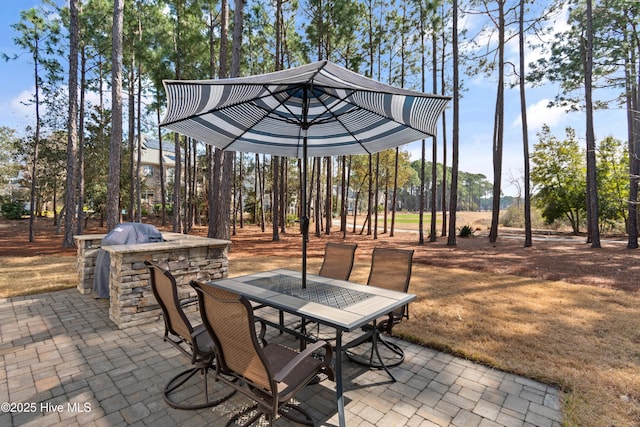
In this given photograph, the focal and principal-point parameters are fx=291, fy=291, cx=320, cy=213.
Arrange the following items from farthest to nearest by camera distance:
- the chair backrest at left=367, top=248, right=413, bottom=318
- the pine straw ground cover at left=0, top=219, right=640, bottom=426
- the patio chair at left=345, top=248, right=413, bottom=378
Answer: the chair backrest at left=367, top=248, right=413, bottom=318
the patio chair at left=345, top=248, right=413, bottom=378
the pine straw ground cover at left=0, top=219, right=640, bottom=426

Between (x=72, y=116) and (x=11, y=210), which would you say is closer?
(x=72, y=116)

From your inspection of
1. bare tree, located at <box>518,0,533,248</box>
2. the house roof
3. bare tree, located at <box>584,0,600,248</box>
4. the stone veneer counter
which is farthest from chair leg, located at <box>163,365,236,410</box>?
the house roof

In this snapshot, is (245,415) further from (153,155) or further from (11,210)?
(153,155)

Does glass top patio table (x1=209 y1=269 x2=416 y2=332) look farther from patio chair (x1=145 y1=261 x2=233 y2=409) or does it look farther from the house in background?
the house in background

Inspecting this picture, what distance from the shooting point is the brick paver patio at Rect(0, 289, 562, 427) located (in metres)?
2.22

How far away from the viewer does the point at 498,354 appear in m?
3.30

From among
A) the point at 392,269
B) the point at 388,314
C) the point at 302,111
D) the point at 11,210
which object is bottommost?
the point at 388,314

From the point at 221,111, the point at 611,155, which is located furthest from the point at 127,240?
the point at 611,155

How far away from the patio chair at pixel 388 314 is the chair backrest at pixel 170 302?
1497 mm

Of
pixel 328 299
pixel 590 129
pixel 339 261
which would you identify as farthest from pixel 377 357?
pixel 590 129

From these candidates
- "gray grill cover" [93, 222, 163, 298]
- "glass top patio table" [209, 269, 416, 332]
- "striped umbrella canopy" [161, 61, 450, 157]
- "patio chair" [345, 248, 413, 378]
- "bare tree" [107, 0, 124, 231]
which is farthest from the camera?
"bare tree" [107, 0, 124, 231]

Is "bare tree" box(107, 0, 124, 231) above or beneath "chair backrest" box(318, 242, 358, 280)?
above

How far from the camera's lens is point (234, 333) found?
1.77 meters

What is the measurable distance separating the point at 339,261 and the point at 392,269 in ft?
2.85
